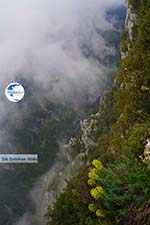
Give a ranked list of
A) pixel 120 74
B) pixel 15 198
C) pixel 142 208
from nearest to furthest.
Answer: pixel 142 208 < pixel 120 74 < pixel 15 198

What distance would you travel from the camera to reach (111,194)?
7730 millimetres

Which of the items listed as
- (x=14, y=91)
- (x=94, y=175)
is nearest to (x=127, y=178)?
(x=94, y=175)

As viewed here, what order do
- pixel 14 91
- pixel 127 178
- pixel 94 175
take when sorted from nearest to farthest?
pixel 127 178 → pixel 94 175 → pixel 14 91

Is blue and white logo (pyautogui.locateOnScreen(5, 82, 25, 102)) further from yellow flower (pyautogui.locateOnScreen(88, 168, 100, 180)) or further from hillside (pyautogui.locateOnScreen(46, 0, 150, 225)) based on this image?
yellow flower (pyautogui.locateOnScreen(88, 168, 100, 180))

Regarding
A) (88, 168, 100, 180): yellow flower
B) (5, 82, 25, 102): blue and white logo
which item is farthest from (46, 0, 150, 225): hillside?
(5, 82, 25, 102): blue and white logo

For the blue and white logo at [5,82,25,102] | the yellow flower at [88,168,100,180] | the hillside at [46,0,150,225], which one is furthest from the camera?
the blue and white logo at [5,82,25,102]

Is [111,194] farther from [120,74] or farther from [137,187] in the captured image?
[120,74]

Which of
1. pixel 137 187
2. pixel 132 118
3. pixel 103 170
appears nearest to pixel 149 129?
pixel 103 170

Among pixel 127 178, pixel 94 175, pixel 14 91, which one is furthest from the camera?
pixel 14 91

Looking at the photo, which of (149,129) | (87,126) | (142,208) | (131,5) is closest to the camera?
(142,208)

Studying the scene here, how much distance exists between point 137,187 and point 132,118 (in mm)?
6186

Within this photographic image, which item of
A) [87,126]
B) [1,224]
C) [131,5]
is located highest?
[131,5]

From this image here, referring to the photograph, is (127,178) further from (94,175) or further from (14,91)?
(14,91)

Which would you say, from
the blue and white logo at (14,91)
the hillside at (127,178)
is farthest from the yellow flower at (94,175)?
the blue and white logo at (14,91)
